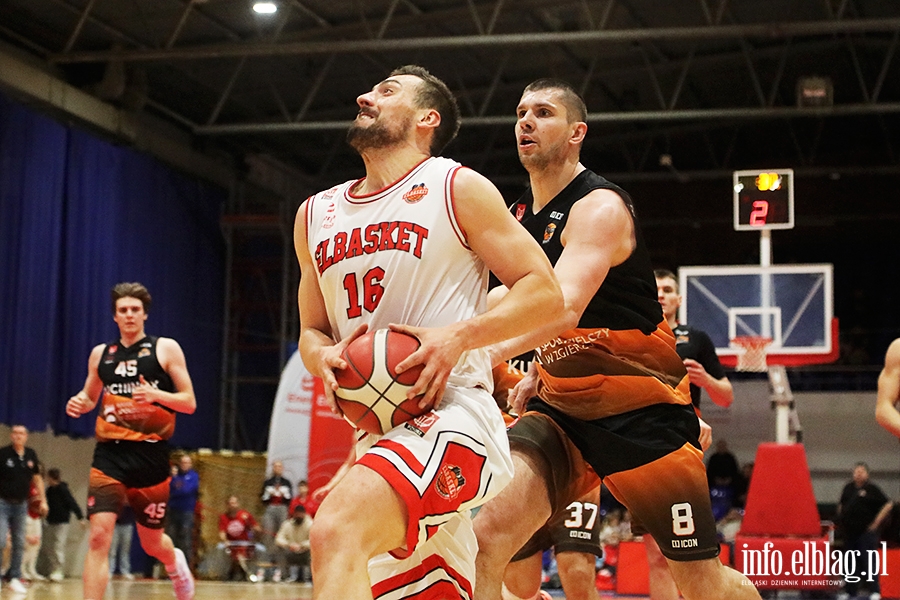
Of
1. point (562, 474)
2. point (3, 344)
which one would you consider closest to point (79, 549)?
point (3, 344)

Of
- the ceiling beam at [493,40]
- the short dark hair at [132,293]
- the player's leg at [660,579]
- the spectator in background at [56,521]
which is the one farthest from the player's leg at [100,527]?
the ceiling beam at [493,40]

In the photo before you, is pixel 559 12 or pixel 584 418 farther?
pixel 559 12

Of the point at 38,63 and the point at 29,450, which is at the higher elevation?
the point at 38,63

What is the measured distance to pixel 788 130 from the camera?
24.2 metres

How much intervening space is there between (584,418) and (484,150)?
19826mm

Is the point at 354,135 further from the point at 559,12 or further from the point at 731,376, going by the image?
the point at 731,376

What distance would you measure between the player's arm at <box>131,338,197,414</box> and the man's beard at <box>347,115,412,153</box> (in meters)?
3.98

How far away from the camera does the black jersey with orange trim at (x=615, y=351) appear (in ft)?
14.9

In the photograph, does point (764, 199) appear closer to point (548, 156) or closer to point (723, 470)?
point (548, 156)

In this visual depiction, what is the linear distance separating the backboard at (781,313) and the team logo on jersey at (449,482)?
29.8 ft

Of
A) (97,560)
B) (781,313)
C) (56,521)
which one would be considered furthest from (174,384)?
(56,521)

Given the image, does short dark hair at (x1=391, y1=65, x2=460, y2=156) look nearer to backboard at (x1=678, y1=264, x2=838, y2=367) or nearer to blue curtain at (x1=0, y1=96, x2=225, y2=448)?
backboard at (x1=678, y1=264, x2=838, y2=367)

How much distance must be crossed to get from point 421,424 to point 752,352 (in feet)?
30.3

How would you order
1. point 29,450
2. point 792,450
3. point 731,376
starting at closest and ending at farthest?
point 792,450, point 29,450, point 731,376
